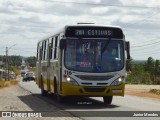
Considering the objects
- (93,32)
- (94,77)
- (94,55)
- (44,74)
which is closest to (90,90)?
(94,77)

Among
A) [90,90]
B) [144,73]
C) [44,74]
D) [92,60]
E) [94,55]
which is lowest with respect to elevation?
[144,73]

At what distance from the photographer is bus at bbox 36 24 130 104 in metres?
19.2

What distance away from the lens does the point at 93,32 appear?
19844mm


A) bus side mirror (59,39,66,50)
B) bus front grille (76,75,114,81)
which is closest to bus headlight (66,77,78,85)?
bus front grille (76,75,114,81)

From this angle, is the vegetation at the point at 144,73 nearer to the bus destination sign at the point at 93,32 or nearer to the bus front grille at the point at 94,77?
the bus destination sign at the point at 93,32

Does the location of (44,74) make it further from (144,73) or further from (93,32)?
(144,73)

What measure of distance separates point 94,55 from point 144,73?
288ft

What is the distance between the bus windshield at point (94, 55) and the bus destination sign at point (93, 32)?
0.68 ft

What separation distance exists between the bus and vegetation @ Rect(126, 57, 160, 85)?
54.5 meters

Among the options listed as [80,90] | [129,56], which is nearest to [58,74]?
[80,90]

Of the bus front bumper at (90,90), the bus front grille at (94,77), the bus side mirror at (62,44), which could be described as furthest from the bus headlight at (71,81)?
the bus side mirror at (62,44)

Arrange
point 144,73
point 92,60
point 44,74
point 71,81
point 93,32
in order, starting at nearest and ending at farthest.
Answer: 1. point 71,81
2. point 92,60
3. point 93,32
4. point 44,74
5. point 144,73

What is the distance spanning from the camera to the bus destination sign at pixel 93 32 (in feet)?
64.7

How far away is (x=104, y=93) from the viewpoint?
19.3m
